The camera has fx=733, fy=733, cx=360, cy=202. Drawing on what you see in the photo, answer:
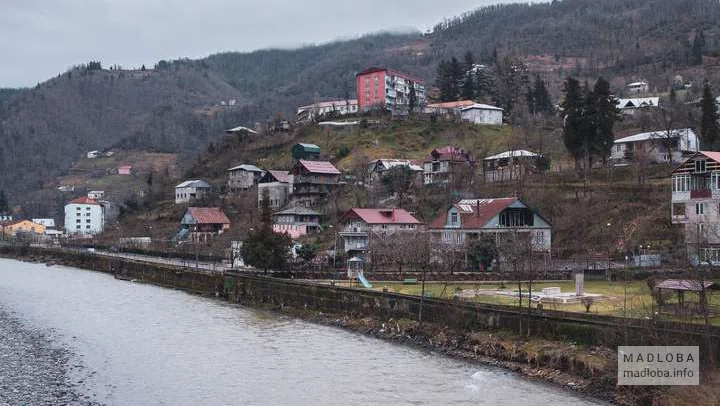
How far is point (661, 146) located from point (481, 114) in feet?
114

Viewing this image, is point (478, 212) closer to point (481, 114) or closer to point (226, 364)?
point (226, 364)

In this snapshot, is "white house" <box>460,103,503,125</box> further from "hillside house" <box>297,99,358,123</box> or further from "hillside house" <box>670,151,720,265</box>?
"hillside house" <box>670,151,720,265</box>

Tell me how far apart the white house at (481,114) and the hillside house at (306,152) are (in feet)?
73.5

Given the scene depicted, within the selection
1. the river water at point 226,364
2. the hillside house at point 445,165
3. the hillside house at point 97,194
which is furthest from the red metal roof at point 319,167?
the hillside house at point 97,194

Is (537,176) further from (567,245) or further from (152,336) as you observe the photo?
(152,336)

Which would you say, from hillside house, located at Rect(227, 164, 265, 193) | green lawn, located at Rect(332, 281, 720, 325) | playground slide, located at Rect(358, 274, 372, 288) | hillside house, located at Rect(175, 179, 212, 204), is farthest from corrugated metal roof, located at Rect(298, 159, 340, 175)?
playground slide, located at Rect(358, 274, 372, 288)

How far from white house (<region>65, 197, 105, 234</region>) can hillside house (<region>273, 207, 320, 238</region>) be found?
7615 cm

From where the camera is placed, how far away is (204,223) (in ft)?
281

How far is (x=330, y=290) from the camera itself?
148ft

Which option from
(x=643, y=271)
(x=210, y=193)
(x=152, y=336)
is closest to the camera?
(x=152, y=336)

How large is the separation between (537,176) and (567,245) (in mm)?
17252

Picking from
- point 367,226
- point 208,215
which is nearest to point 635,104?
point 367,226

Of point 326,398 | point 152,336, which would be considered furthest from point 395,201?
point 326,398

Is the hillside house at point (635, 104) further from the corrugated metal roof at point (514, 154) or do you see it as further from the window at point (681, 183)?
the window at point (681, 183)
